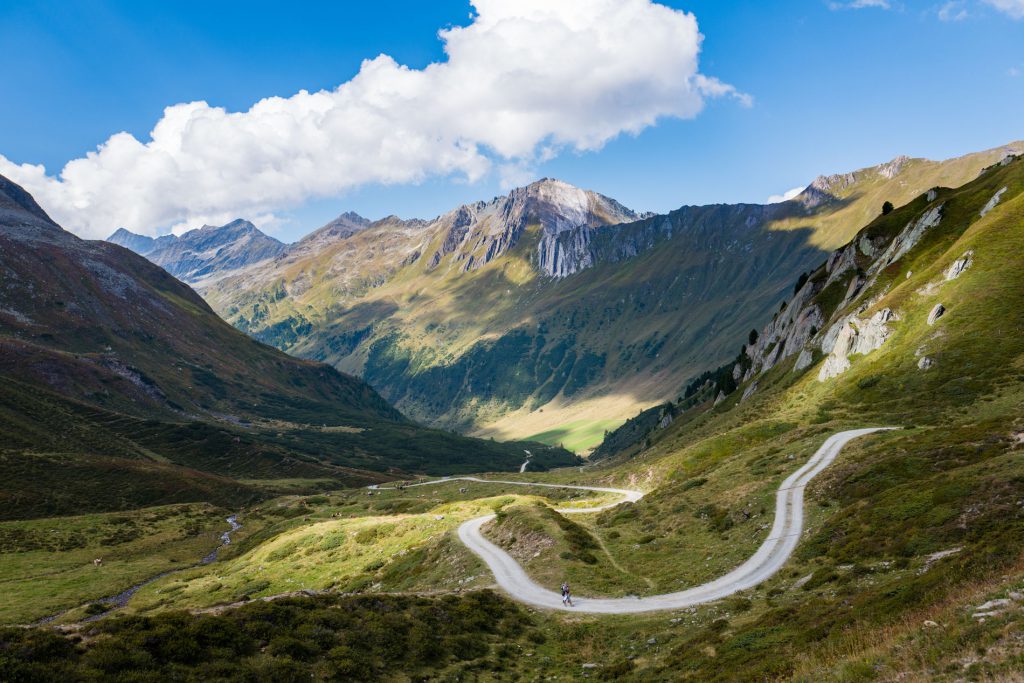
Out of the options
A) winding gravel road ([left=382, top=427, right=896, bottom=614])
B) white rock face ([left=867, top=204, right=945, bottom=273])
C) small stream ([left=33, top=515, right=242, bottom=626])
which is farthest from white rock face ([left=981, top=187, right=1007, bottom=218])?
small stream ([left=33, top=515, right=242, bottom=626])

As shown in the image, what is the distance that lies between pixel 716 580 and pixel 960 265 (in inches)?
3184

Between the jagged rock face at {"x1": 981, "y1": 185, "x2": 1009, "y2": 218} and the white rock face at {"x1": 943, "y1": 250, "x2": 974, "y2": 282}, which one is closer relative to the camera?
the white rock face at {"x1": 943, "y1": 250, "x2": 974, "y2": 282}

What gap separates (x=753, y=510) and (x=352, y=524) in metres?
56.6

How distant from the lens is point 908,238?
395 ft

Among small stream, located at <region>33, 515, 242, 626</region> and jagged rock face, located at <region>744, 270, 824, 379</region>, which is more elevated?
jagged rock face, located at <region>744, 270, 824, 379</region>

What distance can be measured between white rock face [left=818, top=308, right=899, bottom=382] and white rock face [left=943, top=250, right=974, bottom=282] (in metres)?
9.71

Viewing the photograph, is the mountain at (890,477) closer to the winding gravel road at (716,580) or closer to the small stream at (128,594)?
the winding gravel road at (716,580)

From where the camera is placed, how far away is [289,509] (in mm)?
135125

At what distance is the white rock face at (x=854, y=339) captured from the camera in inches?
3679

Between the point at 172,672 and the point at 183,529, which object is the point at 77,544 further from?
the point at 172,672

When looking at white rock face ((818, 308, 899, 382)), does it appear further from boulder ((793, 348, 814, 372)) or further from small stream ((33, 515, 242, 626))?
small stream ((33, 515, 242, 626))

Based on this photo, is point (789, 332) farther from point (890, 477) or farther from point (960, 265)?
point (890, 477)

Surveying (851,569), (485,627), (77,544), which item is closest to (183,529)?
(77,544)

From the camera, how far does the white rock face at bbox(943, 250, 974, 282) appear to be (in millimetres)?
88250
